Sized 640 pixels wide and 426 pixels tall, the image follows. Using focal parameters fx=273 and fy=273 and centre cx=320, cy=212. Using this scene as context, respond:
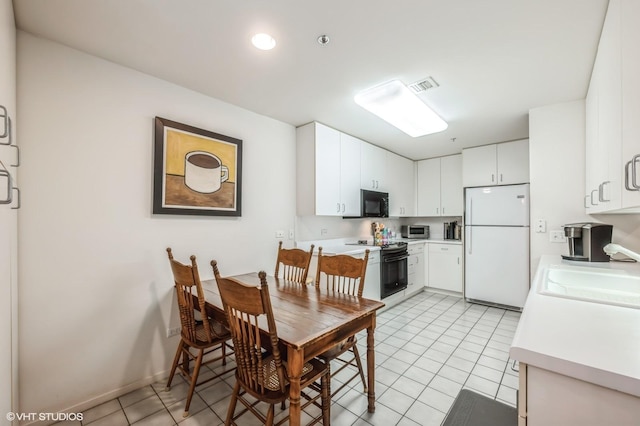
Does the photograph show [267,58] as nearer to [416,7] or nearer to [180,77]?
[180,77]

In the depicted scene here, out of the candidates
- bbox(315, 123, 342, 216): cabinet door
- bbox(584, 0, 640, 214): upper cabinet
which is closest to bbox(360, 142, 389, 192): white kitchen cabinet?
bbox(315, 123, 342, 216): cabinet door

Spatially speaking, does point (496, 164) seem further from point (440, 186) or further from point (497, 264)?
point (497, 264)

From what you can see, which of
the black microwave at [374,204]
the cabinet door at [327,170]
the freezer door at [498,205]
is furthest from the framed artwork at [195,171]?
the freezer door at [498,205]

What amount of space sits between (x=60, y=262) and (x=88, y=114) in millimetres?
1034

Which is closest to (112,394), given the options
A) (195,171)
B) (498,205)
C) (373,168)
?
(195,171)

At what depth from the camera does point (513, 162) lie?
3.92m

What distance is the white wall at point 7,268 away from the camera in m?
1.20

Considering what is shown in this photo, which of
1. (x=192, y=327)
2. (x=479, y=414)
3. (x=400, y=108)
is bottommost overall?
(x=479, y=414)

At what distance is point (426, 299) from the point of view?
439 centimetres

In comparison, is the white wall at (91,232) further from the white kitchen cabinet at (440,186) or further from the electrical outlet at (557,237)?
the white kitchen cabinet at (440,186)

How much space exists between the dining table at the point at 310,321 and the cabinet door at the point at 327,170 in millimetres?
1262

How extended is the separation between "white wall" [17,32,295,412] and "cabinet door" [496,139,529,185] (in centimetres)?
401

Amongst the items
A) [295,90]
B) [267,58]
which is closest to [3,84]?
[267,58]

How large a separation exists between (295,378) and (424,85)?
2.37 meters
